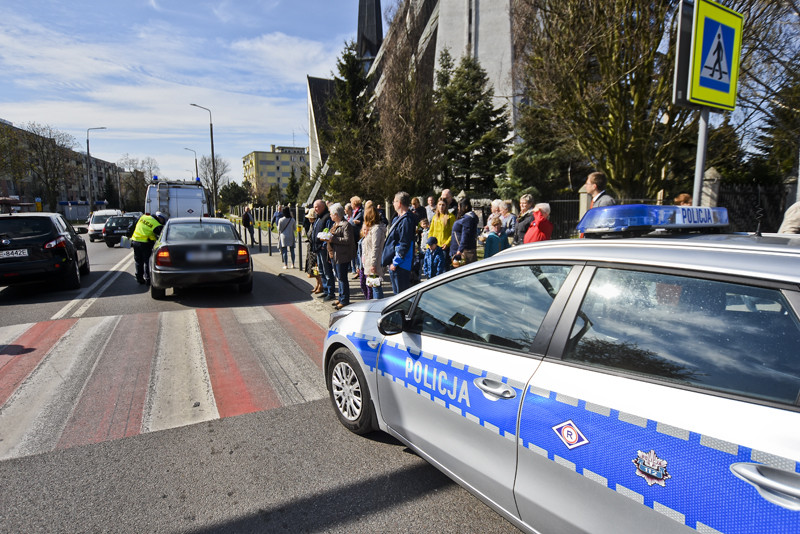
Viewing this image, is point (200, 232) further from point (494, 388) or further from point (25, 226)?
point (494, 388)

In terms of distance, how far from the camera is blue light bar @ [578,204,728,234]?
205 cm

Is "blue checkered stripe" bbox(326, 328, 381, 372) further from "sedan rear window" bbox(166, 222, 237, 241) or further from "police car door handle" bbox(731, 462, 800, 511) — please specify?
"sedan rear window" bbox(166, 222, 237, 241)

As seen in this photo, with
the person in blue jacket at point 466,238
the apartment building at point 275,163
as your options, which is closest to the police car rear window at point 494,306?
the person in blue jacket at point 466,238

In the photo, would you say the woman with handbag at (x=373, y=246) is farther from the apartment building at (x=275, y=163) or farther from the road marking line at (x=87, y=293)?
the apartment building at (x=275, y=163)

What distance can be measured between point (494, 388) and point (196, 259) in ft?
23.4

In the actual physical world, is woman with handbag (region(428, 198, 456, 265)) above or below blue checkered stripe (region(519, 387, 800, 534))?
above

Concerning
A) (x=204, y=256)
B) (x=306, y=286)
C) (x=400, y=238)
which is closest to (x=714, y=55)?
(x=400, y=238)

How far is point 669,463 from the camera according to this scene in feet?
4.69

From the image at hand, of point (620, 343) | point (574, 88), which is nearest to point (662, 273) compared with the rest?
point (620, 343)

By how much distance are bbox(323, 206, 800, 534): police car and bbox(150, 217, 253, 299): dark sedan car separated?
6293 millimetres

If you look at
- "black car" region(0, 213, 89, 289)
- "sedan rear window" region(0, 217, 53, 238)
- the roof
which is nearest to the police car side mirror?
the roof

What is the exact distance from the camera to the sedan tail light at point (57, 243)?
27.5 feet

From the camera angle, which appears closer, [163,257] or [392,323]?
[392,323]

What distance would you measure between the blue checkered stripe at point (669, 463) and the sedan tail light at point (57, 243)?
9.75 metres
